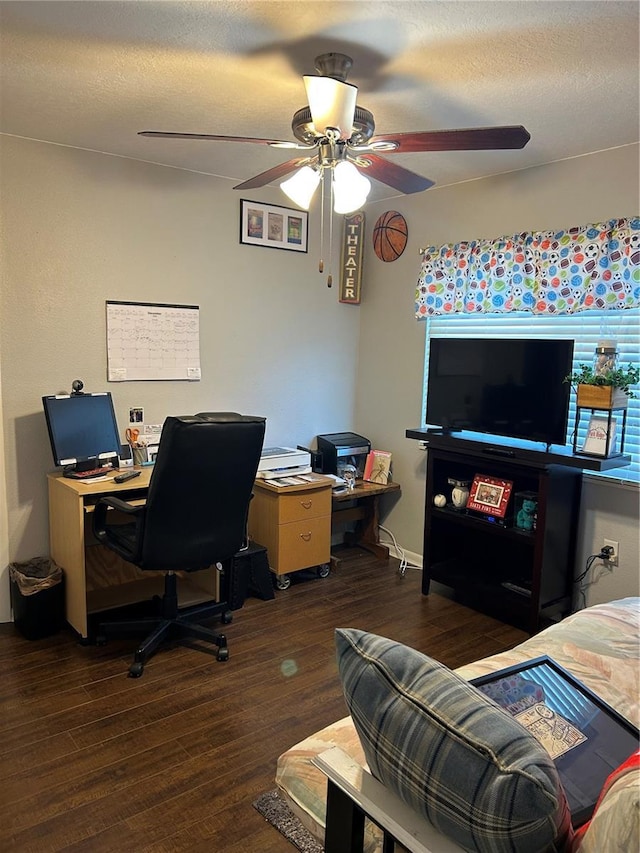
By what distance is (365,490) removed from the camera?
404cm

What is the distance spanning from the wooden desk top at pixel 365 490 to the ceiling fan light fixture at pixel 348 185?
205 centimetres

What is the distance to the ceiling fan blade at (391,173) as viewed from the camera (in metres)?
2.28

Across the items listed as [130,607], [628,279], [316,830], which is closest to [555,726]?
[316,830]

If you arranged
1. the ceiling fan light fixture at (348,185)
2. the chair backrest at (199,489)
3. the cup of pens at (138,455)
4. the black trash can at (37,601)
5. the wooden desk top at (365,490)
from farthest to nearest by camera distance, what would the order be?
the wooden desk top at (365,490), the cup of pens at (138,455), the black trash can at (37,601), the chair backrest at (199,489), the ceiling fan light fixture at (348,185)

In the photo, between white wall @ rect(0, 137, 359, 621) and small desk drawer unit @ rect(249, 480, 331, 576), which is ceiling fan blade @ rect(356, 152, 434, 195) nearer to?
white wall @ rect(0, 137, 359, 621)

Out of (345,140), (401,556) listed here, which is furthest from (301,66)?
(401,556)

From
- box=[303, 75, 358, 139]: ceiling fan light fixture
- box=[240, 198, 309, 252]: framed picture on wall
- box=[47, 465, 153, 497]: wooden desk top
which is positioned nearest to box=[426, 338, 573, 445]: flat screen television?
box=[240, 198, 309, 252]: framed picture on wall

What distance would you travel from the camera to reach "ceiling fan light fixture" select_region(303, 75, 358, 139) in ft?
5.93

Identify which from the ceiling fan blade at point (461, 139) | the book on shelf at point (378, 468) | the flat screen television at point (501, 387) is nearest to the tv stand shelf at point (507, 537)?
the flat screen television at point (501, 387)

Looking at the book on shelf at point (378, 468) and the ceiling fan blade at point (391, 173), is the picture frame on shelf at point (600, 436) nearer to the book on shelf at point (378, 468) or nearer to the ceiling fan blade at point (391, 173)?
the ceiling fan blade at point (391, 173)

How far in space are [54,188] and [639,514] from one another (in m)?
3.35

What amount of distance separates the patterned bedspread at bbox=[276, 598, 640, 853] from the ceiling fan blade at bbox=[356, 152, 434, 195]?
1735 millimetres

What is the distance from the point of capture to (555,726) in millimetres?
1271

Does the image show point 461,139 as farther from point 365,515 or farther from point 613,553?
point 365,515
